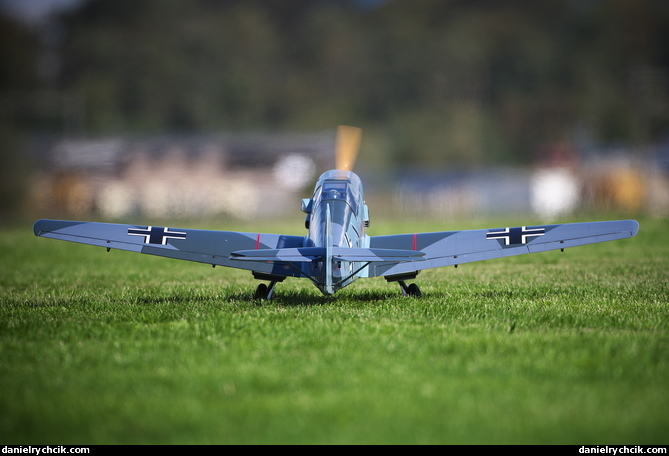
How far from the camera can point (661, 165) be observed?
76.5 meters

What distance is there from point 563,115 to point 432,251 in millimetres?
100317

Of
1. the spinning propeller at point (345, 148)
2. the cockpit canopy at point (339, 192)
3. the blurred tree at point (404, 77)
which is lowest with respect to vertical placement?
the cockpit canopy at point (339, 192)

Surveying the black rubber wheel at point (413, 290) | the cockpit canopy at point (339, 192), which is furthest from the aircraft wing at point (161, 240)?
the black rubber wheel at point (413, 290)

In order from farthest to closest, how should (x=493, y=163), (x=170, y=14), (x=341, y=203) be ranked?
(x=170, y=14) < (x=493, y=163) < (x=341, y=203)

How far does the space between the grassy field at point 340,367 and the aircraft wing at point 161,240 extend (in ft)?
2.14

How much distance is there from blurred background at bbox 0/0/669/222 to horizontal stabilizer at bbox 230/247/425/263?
37.8m

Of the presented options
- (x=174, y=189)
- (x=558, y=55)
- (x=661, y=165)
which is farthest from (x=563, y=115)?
(x=174, y=189)

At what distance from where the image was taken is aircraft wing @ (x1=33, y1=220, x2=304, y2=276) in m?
11.6

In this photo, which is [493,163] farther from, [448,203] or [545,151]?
[448,203]

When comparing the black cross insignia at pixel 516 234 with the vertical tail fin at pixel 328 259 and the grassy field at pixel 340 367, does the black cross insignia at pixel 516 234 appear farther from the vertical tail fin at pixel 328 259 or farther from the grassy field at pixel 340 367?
the vertical tail fin at pixel 328 259

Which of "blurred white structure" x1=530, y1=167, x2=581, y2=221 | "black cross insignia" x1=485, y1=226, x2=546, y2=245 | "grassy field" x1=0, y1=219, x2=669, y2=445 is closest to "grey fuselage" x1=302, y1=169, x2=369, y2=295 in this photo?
"grassy field" x1=0, y1=219, x2=669, y2=445

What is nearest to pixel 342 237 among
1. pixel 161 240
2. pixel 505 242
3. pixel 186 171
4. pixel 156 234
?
pixel 505 242

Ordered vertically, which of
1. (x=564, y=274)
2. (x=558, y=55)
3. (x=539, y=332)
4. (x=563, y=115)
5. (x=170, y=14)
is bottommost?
(x=539, y=332)

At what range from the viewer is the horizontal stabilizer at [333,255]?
392 inches
